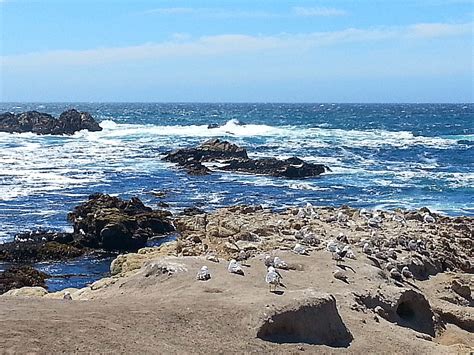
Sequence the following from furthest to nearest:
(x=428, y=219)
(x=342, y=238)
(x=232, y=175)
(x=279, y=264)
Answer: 1. (x=232, y=175)
2. (x=428, y=219)
3. (x=342, y=238)
4. (x=279, y=264)

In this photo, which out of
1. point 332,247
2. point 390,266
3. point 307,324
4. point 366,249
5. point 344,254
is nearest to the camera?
point 307,324

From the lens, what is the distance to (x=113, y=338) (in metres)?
9.27

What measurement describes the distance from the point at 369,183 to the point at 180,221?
15.8 metres

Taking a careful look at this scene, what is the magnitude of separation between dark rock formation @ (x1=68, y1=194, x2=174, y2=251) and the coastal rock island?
11.9 feet

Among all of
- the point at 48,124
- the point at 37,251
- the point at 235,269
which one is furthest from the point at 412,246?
the point at 48,124

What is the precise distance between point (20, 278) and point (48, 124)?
6045cm

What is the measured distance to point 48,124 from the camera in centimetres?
7675

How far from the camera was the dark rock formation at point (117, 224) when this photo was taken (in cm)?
2342

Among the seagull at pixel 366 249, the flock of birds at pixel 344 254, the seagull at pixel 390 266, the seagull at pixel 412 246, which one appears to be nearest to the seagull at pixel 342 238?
the flock of birds at pixel 344 254

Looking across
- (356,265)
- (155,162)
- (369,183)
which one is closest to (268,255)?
(356,265)

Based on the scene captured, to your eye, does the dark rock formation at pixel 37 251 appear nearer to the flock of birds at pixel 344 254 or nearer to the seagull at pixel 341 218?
the flock of birds at pixel 344 254

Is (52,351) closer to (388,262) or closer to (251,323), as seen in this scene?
→ (251,323)

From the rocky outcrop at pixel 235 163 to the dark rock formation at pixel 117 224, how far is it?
15.5 meters

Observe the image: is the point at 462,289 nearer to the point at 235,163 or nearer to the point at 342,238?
the point at 342,238
